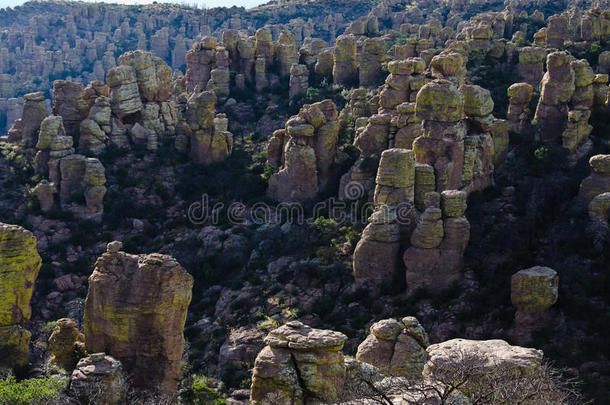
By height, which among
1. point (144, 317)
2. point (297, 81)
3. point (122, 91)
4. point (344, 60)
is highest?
point (344, 60)

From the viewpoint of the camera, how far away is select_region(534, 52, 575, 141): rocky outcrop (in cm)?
3934

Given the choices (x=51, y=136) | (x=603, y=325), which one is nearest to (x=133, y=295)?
(x=603, y=325)

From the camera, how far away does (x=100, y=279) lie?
25.0 meters

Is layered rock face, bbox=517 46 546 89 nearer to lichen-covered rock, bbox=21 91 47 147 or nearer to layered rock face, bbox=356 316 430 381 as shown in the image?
lichen-covered rock, bbox=21 91 47 147

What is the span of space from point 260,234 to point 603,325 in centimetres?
1810

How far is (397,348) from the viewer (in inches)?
964

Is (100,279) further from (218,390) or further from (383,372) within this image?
(383,372)

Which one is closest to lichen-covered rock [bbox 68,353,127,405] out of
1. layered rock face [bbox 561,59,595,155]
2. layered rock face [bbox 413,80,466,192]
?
layered rock face [bbox 413,80,466,192]

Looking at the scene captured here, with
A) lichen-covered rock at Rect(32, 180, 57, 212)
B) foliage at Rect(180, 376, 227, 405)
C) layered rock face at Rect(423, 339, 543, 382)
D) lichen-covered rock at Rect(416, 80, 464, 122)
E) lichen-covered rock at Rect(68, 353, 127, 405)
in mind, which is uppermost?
lichen-covered rock at Rect(416, 80, 464, 122)

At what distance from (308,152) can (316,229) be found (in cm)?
471

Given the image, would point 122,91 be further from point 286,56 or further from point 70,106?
point 286,56

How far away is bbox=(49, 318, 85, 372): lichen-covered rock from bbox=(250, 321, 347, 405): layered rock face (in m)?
6.79

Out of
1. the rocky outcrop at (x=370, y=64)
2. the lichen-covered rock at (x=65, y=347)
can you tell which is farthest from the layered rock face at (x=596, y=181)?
the rocky outcrop at (x=370, y=64)

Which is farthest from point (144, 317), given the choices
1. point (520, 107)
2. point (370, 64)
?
point (370, 64)
